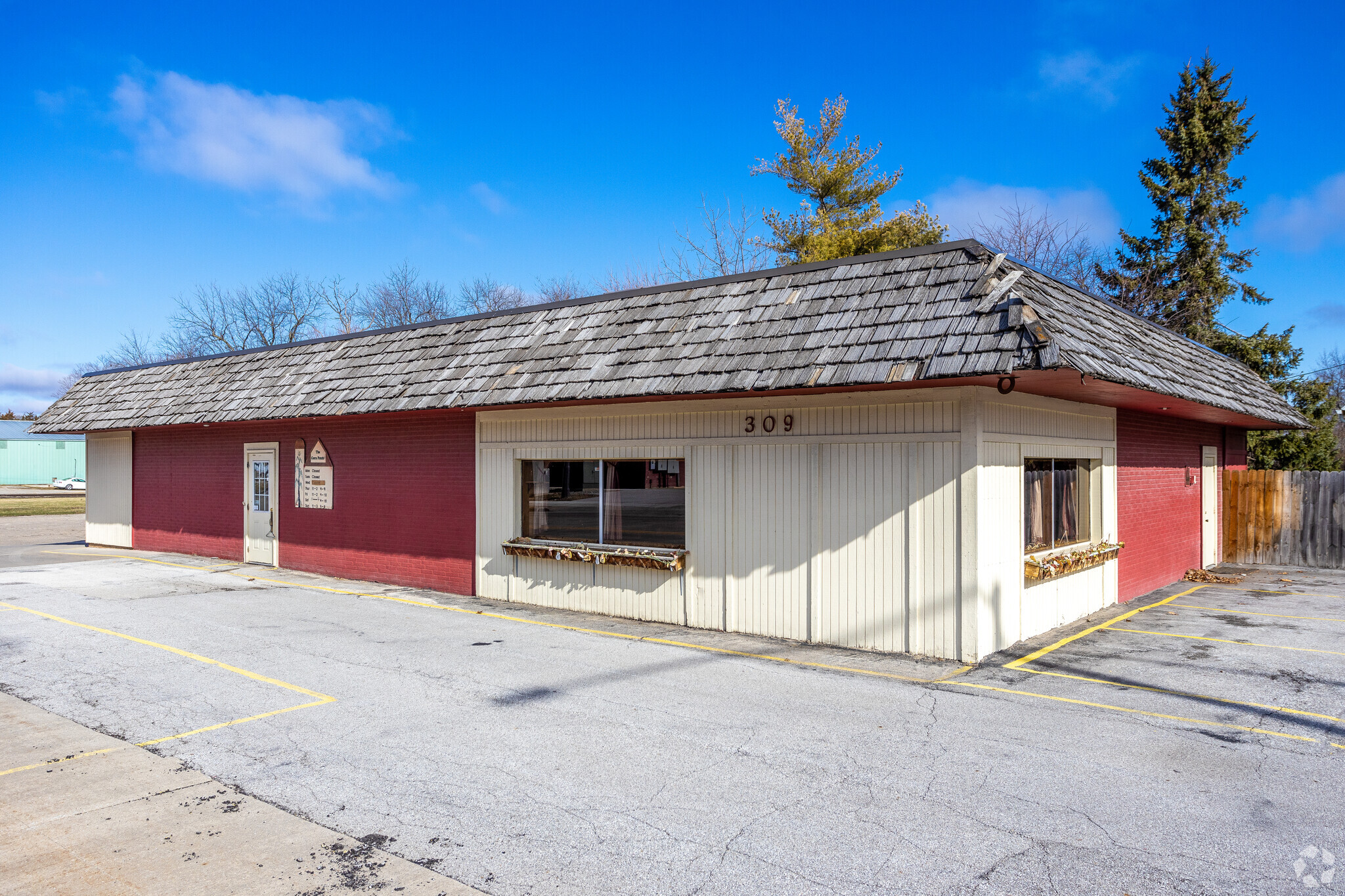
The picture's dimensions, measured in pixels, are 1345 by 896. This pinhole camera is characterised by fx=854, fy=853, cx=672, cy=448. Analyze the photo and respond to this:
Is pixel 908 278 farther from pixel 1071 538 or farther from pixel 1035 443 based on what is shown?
pixel 1071 538

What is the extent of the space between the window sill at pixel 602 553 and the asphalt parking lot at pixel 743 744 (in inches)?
30.6

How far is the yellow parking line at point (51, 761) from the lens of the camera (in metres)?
5.39

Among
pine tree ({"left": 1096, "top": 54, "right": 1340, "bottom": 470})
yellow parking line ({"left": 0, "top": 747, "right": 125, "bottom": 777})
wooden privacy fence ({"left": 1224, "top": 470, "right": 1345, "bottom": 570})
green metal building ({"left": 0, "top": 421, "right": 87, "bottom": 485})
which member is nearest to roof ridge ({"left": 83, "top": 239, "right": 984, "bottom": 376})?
yellow parking line ({"left": 0, "top": 747, "right": 125, "bottom": 777})

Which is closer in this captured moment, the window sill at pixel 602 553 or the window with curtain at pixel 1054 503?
the window with curtain at pixel 1054 503

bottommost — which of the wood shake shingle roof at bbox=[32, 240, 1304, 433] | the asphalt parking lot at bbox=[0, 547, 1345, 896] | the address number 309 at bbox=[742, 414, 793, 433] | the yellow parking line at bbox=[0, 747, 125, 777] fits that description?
the asphalt parking lot at bbox=[0, 547, 1345, 896]

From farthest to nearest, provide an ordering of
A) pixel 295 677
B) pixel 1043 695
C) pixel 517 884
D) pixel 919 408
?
pixel 919 408
pixel 295 677
pixel 1043 695
pixel 517 884

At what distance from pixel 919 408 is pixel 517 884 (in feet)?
20.0

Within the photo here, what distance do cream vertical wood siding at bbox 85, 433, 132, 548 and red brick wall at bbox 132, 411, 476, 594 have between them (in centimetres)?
140

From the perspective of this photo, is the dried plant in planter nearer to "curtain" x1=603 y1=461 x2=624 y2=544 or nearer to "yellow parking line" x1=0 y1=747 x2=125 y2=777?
"curtain" x1=603 y1=461 x2=624 y2=544

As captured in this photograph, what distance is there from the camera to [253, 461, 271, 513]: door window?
15961 millimetres

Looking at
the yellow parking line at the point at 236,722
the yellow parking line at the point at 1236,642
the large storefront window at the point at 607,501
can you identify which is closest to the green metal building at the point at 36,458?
the large storefront window at the point at 607,501

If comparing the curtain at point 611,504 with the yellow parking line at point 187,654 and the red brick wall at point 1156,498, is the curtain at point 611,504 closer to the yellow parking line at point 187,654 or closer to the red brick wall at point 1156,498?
the yellow parking line at point 187,654

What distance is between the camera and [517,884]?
13.1 ft

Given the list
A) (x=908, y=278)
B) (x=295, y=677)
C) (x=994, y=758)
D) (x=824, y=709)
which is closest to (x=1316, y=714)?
(x=994, y=758)
